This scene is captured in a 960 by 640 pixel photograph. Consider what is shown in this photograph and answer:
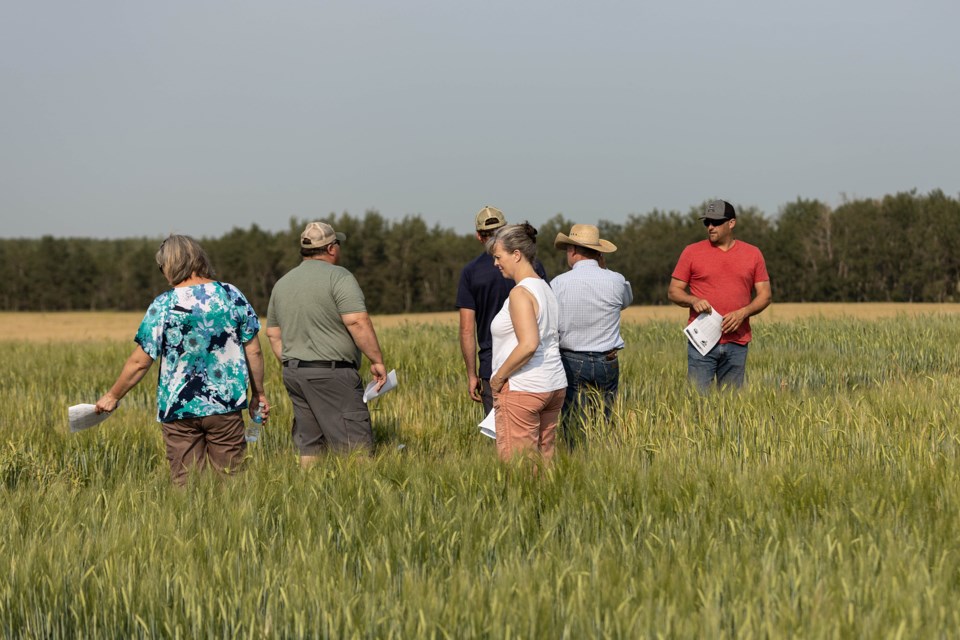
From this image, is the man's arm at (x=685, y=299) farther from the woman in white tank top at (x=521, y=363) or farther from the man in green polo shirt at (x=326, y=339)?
the man in green polo shirt at (x=326, y=339)

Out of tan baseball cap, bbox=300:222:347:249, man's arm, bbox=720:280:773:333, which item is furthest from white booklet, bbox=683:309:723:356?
tan baseball cap, bbox=300:222:347:249

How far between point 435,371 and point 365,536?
26.2 feet

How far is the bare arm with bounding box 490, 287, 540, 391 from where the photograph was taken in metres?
4.76

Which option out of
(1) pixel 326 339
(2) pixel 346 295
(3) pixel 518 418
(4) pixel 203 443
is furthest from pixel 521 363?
(4) pixel 203 443

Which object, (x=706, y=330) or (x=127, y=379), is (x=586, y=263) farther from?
(x=127, y=379)

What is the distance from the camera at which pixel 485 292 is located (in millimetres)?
6105

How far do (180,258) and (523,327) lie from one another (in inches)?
77.3

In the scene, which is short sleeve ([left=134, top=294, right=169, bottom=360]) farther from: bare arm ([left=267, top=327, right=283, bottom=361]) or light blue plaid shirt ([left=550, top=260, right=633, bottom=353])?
light blue plaid shirt ([left=550, top=260, right=633, bottom=353])

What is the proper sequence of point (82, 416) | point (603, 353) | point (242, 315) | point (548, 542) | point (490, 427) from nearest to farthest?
point (548, 542) < point (82, 416) < point (242, 315) < point (490, 427) < point (603, 353)

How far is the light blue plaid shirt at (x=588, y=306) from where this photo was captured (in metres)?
5.97

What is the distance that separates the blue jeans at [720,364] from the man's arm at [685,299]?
35cm

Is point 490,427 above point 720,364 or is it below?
below

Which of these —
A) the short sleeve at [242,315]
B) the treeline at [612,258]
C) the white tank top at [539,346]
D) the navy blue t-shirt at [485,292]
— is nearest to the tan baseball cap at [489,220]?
the navy blue t-shirt at [485,292]

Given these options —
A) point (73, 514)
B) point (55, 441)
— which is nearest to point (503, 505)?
point (73, 514)
